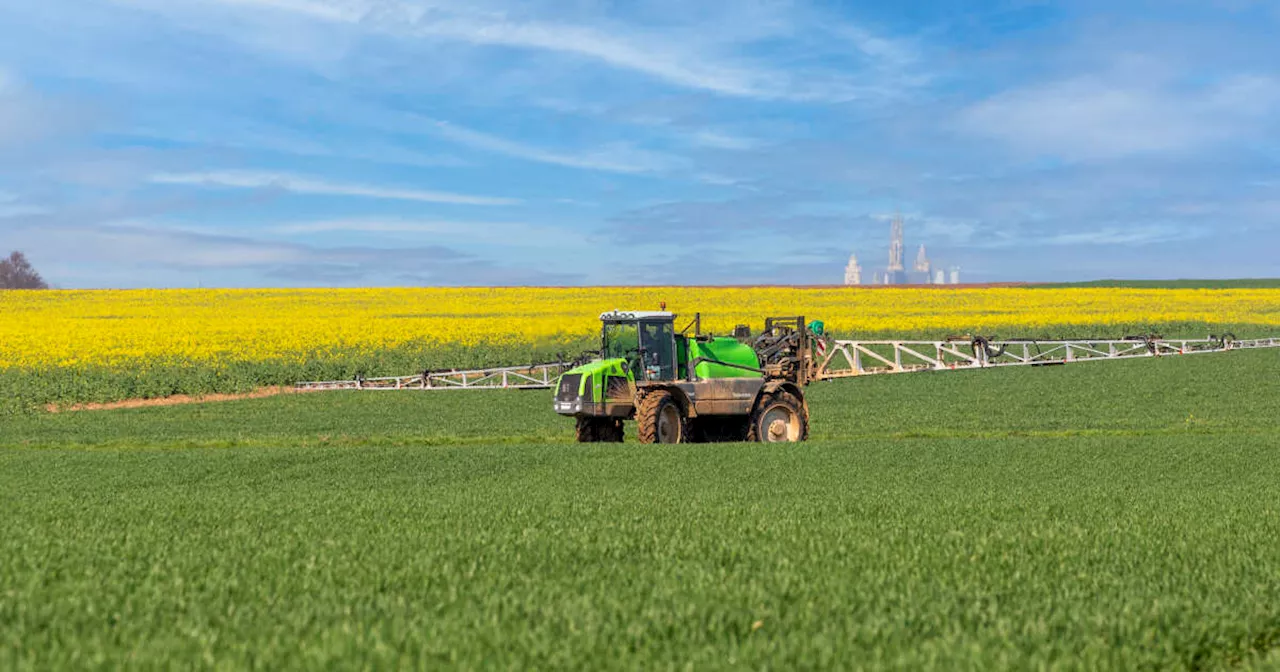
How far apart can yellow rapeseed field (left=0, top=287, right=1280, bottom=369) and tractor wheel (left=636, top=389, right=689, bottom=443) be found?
28.6 meters

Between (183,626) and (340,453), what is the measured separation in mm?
14348

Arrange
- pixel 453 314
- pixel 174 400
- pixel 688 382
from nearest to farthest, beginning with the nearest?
1. pixel 688 382
2. pixel 174 400
3. pixel 453 314

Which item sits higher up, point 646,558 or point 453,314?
point 453,314

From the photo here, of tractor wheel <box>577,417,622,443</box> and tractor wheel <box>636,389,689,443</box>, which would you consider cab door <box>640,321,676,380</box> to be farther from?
tractor wheel <box>577,417,622,443</box>

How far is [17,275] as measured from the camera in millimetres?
129750

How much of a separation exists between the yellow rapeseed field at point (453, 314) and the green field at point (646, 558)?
31.3 m

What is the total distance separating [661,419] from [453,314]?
51784 millimetres

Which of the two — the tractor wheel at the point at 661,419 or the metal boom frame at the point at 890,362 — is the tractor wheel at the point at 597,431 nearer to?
the tractor wheel at the point at 661,419

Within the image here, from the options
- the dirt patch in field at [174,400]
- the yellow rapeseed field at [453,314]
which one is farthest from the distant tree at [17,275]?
the dirt patch in field at [174,400]

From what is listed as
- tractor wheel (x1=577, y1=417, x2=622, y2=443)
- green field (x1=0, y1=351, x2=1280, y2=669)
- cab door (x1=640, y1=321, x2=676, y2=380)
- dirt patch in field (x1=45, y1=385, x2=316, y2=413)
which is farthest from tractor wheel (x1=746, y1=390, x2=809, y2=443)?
dirt patch in field (x1=45, y1=385, x2=316, y2=413)

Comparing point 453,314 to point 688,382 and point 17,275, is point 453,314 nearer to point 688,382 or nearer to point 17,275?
point 688,382

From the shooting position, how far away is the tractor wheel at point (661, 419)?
70.5 ft

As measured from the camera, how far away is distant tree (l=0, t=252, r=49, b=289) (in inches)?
5044

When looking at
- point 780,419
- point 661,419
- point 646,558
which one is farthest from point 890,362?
point 646,558
